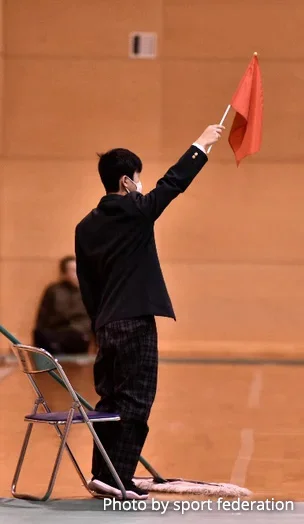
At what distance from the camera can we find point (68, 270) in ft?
38.1

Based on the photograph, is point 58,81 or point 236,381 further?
Answer: point 58,81

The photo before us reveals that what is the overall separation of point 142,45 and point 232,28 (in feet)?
3.58

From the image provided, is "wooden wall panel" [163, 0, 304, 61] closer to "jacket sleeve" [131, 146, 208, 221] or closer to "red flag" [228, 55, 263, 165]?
"red flag" [228, 55, 263, 165]

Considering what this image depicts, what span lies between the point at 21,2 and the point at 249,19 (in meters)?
2.74

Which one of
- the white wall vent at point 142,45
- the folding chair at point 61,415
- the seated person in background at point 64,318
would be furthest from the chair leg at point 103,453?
the white wall vent at point 142,45

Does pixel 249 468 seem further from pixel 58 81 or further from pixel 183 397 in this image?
pixel 58 81

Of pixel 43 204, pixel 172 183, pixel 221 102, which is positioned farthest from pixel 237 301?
pixel 172 183

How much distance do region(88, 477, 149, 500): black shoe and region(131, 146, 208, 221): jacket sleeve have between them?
3.91ft

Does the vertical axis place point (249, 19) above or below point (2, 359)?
above

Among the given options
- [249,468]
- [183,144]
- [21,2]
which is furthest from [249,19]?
[249,468]

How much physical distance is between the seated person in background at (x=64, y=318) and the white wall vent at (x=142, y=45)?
257 cm

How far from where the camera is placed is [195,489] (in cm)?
465

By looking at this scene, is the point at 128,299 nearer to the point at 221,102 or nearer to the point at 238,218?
the point at 238,218

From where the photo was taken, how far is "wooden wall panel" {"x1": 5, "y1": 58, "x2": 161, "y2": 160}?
1201 centimetres
